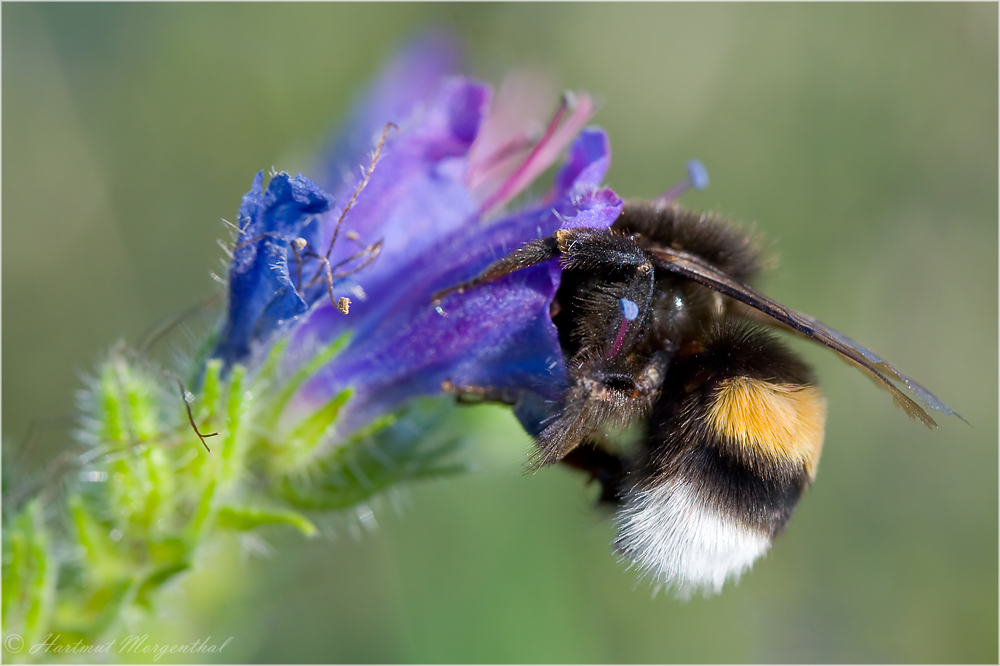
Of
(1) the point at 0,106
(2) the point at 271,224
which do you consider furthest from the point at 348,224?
Answer: (1) the point at 0,106

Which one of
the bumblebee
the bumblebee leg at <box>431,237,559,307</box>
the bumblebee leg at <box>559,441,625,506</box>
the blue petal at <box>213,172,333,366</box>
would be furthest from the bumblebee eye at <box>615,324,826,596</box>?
the blue petal at <box>213,172,333,366</box>

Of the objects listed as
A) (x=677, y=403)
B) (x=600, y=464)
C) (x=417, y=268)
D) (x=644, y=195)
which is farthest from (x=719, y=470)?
(x=644, y=195)

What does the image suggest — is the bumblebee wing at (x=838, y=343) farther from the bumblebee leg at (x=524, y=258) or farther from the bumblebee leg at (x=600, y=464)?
the bumblebee leg at (x=600, y=464)

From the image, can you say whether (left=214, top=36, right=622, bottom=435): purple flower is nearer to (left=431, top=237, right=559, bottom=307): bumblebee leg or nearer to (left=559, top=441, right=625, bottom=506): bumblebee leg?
(left=431, top=237, right=559, bottom=307): bumblebee leg

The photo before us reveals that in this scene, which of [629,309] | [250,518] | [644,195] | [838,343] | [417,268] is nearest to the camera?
[838,343]

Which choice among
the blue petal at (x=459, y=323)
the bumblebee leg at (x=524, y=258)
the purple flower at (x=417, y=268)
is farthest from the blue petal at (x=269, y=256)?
the bumblebee leg at (x=524, y=258)

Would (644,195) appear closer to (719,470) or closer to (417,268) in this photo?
(417,268)

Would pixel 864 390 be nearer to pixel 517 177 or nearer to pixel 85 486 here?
pixel 517 177
